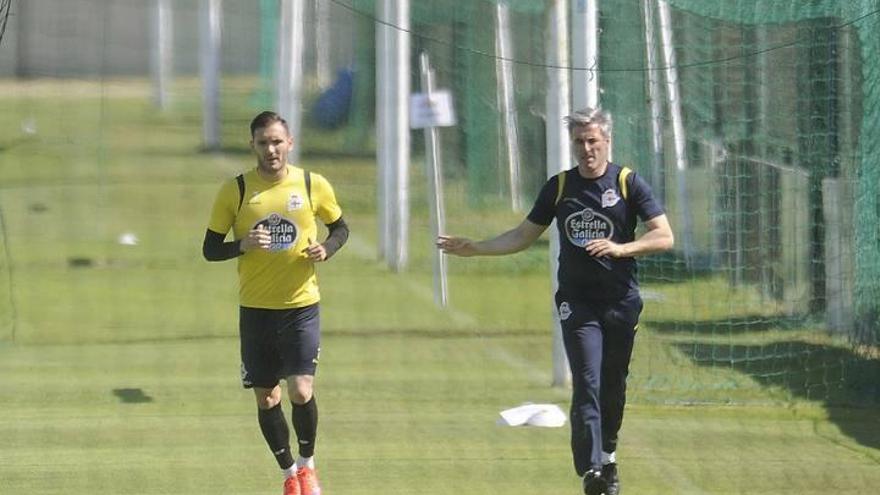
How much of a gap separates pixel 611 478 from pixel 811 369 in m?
3.49

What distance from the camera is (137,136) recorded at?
1385cm

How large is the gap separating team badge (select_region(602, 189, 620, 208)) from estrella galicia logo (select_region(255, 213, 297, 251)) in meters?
1.48

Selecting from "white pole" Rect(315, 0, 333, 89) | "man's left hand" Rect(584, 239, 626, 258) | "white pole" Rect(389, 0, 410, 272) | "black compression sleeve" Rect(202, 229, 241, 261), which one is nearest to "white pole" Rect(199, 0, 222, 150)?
"white pole" Rect(315, 0, 333, 89)

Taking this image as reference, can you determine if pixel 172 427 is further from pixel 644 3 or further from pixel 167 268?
pixel 167 268

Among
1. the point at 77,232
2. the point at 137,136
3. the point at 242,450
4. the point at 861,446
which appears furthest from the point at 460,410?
the point at 77,232

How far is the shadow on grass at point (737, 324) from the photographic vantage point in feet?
36.9

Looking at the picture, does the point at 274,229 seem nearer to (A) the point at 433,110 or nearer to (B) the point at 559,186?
→ (B) the point at 559,186

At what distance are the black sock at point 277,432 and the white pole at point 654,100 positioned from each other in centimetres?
394

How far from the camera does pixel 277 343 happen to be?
26.8ft

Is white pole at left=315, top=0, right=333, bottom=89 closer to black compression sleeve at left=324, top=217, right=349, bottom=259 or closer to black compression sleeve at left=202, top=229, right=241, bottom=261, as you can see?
black compression sleeve at left=324, top=217, right=349, bottom=259

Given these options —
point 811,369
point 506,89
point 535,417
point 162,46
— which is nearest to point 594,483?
point 535,417

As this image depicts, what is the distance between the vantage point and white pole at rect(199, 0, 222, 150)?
12281mm

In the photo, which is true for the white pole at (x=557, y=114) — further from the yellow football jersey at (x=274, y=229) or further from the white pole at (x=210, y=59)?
the yellow football jersey at (x=274, y=229)

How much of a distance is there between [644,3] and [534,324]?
3418 millimetres
